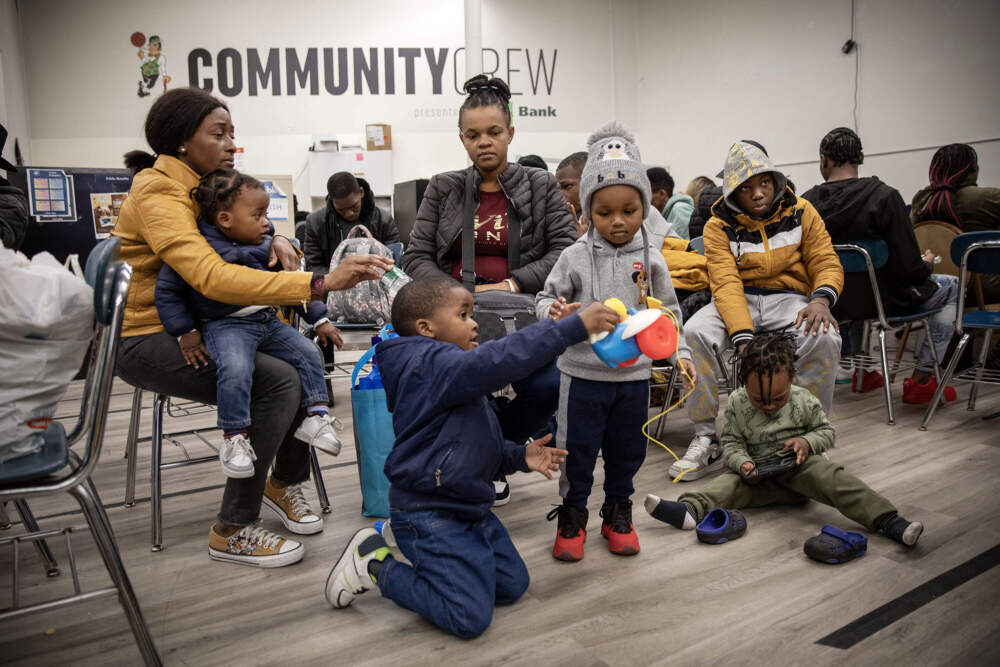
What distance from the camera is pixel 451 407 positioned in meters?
1.60

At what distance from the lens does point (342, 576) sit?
1.66 m

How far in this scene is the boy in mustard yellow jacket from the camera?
267 cm

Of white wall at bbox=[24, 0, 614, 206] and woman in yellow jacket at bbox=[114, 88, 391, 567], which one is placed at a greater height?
white wall at bbox=[24, 0, 614, 206]

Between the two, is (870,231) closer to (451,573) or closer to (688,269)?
(688,269)

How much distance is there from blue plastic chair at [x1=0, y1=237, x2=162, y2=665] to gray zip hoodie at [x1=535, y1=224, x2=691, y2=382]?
1.11m

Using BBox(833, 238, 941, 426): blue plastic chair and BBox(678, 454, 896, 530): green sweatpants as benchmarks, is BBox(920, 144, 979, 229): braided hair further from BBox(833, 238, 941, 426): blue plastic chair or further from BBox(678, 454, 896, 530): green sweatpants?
BBox(678, 454, 896, 530): green sweatpants

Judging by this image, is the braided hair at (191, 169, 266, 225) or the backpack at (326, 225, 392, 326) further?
the backpack at (326, 225, 392, 326)

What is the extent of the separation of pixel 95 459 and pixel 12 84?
7.88m

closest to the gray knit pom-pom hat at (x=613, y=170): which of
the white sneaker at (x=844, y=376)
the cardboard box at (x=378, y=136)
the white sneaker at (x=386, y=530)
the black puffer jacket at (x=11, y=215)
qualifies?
the white sneaker at (x=386, y=530)

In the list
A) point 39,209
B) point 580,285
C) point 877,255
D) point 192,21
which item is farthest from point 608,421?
point 192,21

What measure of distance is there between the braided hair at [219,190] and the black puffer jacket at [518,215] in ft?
2.28

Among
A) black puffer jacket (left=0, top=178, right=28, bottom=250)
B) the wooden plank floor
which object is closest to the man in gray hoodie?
the wooden plank floor

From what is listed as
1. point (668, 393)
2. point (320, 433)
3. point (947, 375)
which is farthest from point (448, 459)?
point (947, 375)

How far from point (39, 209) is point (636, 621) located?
14.2 feet
